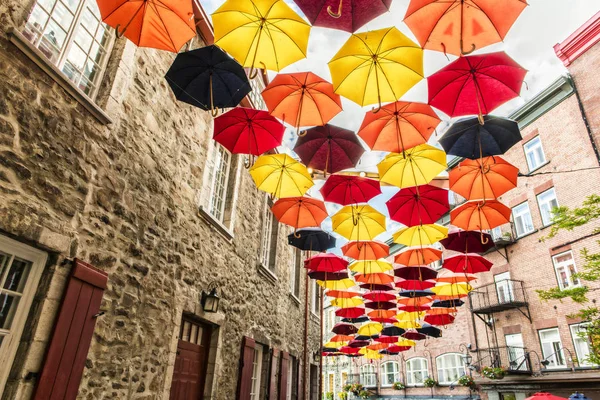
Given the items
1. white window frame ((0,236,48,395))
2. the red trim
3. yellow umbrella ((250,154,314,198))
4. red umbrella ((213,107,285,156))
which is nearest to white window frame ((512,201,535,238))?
the red trim

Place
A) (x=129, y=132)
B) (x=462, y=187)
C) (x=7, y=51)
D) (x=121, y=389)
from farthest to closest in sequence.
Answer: (x=462, y=187)
(x=129, y=132)
(x=121, y=389)
(x=7, y=51)

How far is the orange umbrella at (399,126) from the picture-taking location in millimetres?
5574

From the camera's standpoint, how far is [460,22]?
4.19 meters

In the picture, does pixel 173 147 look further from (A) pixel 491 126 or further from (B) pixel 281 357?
(B) pixel 281 357

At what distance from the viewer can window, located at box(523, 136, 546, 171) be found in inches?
663

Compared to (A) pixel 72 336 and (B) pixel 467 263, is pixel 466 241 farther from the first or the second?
(A) pixel 72 336

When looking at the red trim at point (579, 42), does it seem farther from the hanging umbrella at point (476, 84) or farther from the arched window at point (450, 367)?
the arched window at point (450, 367)

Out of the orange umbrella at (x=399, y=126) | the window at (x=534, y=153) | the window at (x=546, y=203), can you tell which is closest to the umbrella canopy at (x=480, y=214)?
the orange umbrella at (x=399, y=126)

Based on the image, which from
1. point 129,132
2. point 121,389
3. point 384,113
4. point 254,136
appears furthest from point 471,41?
point 121,389

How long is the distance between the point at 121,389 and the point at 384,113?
4997 mm

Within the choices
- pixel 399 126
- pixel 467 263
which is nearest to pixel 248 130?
pixel 399 126

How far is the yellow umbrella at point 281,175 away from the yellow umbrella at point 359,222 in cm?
190

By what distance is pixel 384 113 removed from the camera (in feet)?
18.6

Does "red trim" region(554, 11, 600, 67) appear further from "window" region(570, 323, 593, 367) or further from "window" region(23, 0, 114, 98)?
"window" region(23, 0, 114, 98)
